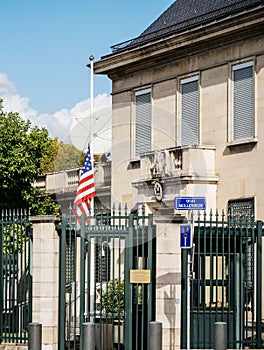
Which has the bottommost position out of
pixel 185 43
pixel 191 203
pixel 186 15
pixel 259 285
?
pixel 259 285

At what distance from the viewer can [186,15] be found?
118 feet

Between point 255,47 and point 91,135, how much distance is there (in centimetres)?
758

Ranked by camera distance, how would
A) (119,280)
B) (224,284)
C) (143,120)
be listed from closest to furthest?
(119,280) < (224,284) < (143,120)

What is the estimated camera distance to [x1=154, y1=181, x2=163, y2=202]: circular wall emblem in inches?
1362

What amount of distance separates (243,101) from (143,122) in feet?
20.7

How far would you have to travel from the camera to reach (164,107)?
35.7 metres

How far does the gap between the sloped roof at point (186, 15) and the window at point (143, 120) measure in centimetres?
183

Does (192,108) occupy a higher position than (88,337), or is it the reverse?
(192,108)

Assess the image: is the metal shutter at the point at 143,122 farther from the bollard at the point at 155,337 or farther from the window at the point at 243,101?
the bollard at the point at 155,337

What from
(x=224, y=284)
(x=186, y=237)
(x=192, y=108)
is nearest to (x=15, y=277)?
(x=186, y=237)

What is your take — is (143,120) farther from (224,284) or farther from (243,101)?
(224,284)

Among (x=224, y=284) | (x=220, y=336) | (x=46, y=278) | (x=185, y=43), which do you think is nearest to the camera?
(x=220, y=336)

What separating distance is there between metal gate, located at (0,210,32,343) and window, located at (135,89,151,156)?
15572 millimetres

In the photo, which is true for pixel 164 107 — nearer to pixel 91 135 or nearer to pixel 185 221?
pixel 91 135
